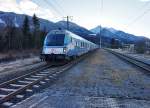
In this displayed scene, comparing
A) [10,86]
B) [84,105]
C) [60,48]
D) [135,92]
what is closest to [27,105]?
[84,105]

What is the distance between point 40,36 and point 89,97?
85.1 meters

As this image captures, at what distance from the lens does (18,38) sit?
3177 inches

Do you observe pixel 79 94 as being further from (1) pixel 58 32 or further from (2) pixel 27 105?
(1) pixel 58 32

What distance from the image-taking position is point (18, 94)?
9.42 meters

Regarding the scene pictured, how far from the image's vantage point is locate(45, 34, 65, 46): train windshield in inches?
891

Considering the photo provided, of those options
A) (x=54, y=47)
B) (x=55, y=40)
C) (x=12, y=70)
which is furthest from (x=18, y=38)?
(x=12, y=70)

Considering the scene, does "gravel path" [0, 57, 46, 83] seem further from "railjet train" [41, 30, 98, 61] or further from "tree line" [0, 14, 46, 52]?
"tree line" [0, 14, 46, 52]

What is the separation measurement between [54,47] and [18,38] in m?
60.4

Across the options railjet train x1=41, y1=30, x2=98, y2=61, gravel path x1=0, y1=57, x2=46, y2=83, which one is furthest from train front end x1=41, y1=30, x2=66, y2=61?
gravel path x1=0, y1=57, x2=46, y2=83

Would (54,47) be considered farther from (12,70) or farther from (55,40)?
(12,70)

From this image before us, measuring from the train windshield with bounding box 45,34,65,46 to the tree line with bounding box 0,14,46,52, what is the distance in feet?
128

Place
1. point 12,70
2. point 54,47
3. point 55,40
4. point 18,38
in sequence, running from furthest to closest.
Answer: point 18,38
point 55,40
point 54,47
point 12,70

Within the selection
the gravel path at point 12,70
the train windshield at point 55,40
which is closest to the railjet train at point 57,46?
the train windshield at point 55,40

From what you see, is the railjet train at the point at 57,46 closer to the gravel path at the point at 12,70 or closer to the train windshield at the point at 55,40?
the train windshield at the point at 55,40
